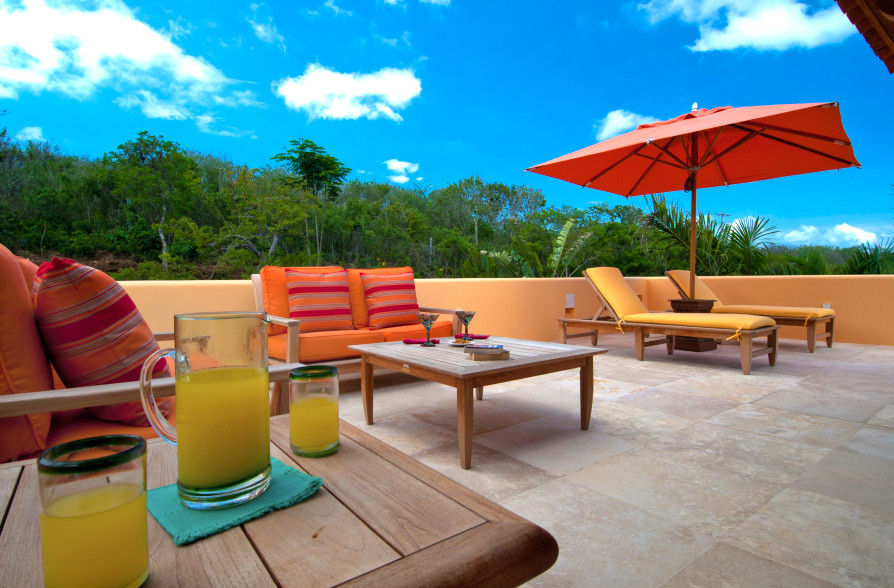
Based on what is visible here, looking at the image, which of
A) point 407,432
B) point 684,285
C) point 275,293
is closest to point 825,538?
point 407,432

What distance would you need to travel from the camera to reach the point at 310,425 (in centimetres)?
76

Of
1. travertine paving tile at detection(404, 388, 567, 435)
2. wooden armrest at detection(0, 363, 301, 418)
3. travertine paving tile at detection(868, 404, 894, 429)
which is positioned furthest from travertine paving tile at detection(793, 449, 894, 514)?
wooden armrest at detection(0, 363, 301, 418)

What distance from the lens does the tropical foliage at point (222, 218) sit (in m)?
13.7

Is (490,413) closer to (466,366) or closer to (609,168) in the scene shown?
(466,366)

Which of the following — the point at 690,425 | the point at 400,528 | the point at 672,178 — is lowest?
the point at 690,425

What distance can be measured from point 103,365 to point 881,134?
316 feet

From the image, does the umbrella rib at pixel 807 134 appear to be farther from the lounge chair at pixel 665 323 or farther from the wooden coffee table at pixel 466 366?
the wooden coffee table at pixel 466 366

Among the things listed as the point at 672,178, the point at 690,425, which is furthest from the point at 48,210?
the point at 690,425

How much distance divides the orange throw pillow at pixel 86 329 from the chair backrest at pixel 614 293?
165 inches

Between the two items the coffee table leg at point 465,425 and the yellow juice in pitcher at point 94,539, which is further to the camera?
the coffee table leg at point 465,425

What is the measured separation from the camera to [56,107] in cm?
4659

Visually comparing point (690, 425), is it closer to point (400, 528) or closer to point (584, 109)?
point (400, 528)

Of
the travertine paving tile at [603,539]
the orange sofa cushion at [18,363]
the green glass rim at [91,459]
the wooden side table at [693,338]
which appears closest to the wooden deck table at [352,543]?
the green glass rim at [91,459]

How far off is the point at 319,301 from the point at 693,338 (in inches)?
149
